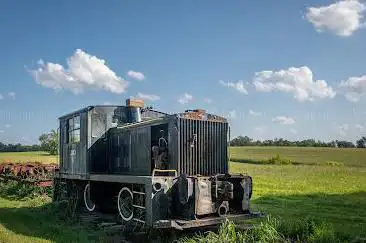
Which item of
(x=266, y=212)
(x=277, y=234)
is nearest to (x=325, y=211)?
(x=266, y=212)

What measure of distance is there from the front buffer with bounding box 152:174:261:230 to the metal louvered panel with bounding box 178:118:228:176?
66cm

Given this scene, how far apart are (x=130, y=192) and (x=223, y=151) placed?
2502mm

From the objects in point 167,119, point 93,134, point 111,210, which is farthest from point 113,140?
point 167,119

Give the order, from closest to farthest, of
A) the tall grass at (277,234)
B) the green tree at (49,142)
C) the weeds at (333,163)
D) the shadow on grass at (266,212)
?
the tall grass at (277,234)
the shadow on grass at (266,212)
the weeds at (333,163)
the green tree at (49,142)

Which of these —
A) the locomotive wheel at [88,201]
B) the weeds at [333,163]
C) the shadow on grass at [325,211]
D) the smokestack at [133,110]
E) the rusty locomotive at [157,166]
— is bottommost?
the weeds at [333,163]

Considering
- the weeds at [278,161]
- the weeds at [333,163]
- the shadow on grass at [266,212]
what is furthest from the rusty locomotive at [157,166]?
the weeds at [278,161]

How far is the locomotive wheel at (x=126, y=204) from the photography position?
1004 cm

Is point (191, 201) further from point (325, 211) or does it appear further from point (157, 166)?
point (325, 211)

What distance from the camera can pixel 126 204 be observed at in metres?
10.3

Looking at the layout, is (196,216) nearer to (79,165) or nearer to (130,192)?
(130,192)

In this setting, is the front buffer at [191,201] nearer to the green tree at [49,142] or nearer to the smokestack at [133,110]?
the smokestack at [133,110]

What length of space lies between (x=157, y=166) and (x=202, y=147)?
1167mm

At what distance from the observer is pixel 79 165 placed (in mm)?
12766

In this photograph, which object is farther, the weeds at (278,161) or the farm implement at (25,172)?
the weeds at (278,161)
